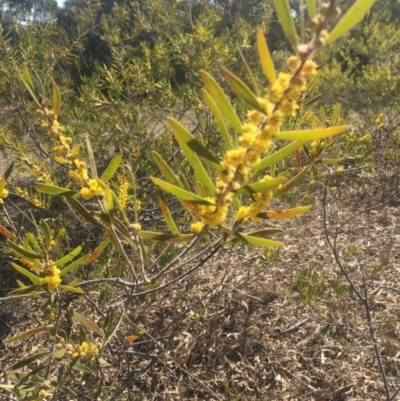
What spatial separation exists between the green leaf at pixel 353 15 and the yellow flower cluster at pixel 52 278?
3.53 ft

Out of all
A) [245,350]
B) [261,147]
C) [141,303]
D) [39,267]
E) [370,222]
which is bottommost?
[370,222]

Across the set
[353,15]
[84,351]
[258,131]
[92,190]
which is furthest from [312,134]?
[84,351]

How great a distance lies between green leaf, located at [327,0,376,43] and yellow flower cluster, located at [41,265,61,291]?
3.53ft

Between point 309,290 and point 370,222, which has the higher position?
point 309,290

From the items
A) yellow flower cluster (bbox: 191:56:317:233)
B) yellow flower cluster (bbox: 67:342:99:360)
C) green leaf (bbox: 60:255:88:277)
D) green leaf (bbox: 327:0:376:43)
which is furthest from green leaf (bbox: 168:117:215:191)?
yellow flower cluster (bbox: 67:342:99:360)

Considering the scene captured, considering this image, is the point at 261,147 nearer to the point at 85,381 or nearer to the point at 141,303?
the point at 85,381

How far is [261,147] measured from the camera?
72 cm

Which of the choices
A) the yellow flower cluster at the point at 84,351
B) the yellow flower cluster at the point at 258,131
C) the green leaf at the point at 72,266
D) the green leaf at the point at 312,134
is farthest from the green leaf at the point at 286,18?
the yellow flower cluster at the point at 84,351

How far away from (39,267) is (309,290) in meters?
1.77

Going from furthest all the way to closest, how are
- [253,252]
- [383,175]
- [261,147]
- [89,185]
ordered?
[383,175], [253,252], [89,185], [261,147]

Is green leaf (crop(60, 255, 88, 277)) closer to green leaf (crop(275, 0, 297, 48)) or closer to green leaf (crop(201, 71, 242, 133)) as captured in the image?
green leaf (crop(201, 71, 242, 133))

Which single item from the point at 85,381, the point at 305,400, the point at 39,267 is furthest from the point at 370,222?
the point at 39,267

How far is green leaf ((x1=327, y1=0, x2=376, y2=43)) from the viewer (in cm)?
61

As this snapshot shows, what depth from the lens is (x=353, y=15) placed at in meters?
0.62
